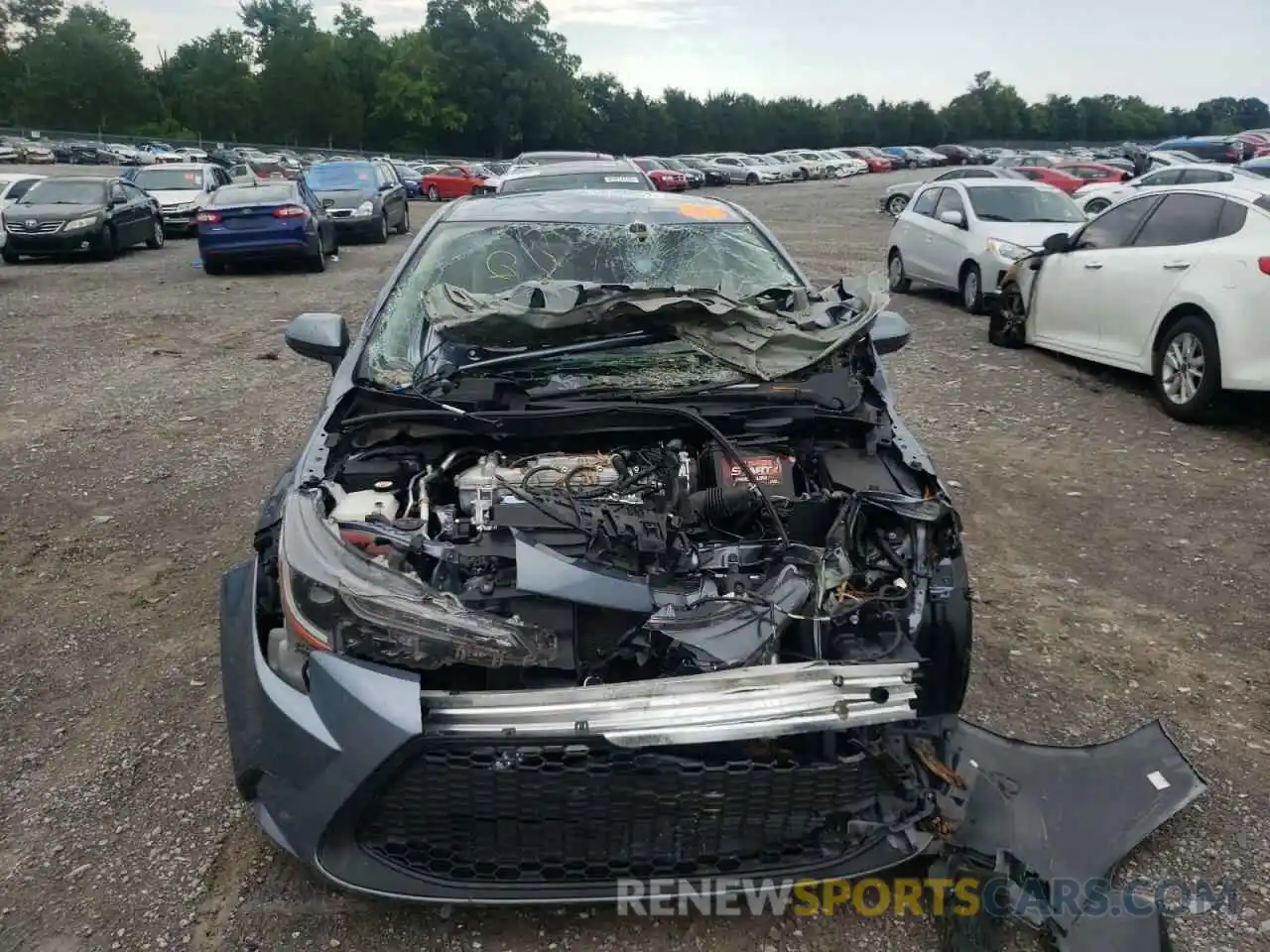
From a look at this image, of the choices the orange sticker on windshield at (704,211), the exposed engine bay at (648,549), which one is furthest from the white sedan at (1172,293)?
the exposed engine bay at (648,549)

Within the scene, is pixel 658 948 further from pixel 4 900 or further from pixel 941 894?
pixel 4 900

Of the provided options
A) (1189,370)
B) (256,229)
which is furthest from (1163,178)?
(256,229)

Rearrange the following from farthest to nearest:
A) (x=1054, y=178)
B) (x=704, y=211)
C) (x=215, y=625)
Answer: (x=1054, y=178), (x=704, y=211), (x=215, y=625)

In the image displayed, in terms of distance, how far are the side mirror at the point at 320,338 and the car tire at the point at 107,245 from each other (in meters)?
14.0

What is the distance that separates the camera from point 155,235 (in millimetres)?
17891

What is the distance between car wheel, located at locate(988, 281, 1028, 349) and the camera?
9141 millimetres

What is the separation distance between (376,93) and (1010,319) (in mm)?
71456

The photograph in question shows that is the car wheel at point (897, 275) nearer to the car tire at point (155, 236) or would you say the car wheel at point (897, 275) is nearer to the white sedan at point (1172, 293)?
the white sedan at point (1172, 293)

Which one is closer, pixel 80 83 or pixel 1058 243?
pixel 1058 243

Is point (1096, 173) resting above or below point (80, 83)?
below

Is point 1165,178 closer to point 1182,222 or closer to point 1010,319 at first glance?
point 1010,319

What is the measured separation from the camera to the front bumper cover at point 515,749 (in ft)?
7.27

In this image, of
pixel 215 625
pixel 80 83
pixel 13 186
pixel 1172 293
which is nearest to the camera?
pixel 215 625

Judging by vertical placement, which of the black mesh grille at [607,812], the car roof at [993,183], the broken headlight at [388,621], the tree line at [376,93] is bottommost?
the black mesh grille at [607,812]
